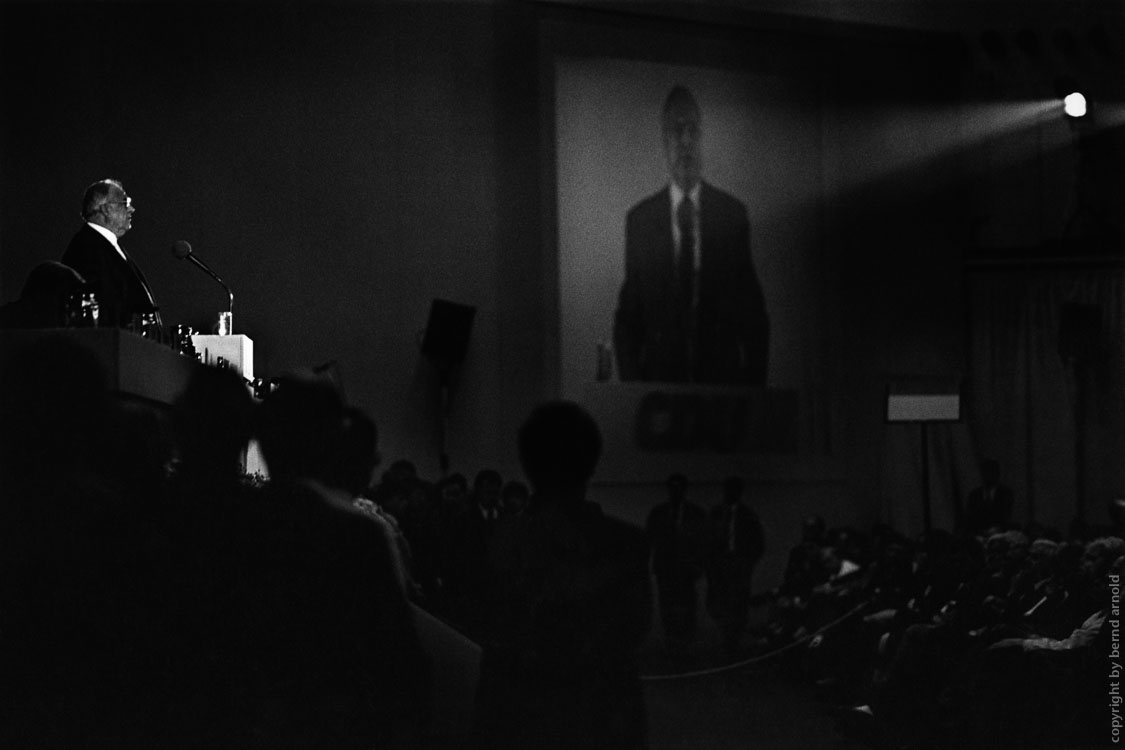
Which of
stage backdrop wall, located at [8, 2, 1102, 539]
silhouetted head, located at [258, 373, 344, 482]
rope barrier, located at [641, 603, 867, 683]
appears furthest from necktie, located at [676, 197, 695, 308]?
→ silhouetted head, located at [258, 373, 344, 482]

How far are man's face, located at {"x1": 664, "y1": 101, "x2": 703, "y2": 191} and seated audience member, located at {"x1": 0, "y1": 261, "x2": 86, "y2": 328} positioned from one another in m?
2.89

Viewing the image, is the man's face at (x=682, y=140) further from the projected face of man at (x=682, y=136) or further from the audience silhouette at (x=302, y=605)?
the audience silhouette at (x=302, y=605)

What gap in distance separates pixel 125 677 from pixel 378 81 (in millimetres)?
3105

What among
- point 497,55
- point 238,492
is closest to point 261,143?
point 497,55

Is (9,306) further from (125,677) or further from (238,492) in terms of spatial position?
(125,677)

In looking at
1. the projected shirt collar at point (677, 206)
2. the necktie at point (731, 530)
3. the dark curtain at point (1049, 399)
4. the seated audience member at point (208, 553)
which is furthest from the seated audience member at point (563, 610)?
the dark curtain at point (1049, 399)

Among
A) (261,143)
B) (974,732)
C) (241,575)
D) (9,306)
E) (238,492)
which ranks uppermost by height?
(261,143)

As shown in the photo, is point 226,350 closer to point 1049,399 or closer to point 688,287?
point 688,287

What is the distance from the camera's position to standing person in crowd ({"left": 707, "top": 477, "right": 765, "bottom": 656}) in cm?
498

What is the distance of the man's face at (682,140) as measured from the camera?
5465 mm

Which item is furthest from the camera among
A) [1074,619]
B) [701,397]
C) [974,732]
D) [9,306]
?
[701,397]

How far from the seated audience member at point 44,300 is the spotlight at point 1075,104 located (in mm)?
5359

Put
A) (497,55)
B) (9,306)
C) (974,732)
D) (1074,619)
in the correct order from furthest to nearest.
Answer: (497,55) < (1074,619) < (974,732) < (9,306)

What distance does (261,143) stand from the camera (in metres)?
5.66
